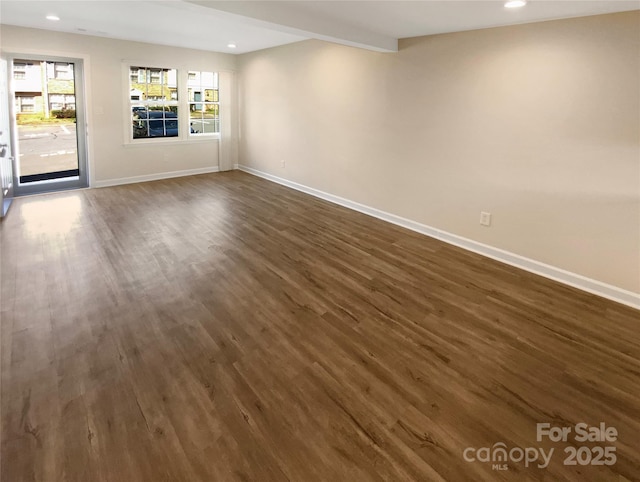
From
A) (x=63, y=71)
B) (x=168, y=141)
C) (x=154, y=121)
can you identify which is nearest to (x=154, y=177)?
(x=168, y=141)

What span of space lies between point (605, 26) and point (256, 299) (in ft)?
11.6

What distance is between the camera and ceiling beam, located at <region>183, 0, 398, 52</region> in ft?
9.84

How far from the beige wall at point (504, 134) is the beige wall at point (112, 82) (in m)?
2.56

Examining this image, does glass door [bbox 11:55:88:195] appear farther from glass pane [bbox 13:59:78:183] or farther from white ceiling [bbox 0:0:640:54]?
white ceiling [bbox 0:0:640:54]

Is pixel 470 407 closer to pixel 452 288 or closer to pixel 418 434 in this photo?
pixel 418 434

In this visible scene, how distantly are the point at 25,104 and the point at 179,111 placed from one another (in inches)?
96.2

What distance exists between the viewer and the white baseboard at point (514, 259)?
3.27 metres

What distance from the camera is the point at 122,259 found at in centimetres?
372

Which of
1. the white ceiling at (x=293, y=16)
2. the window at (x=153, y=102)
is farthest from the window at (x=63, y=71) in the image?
the window at (x=153, y=102)

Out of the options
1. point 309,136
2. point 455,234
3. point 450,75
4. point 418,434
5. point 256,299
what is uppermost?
point 450,75

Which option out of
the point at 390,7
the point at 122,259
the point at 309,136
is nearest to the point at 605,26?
the point at 390,7

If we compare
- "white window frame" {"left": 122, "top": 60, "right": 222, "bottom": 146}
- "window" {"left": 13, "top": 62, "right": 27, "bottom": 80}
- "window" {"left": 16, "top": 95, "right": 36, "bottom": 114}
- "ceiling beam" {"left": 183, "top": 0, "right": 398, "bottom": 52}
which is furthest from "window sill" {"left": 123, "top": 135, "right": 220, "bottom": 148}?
"ceiling beam" {"left": 183, "top": 0, "right": 398, "bottom": 52}

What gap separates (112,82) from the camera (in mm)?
6391

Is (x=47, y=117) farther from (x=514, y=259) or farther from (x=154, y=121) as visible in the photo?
(x=514, y=259)
